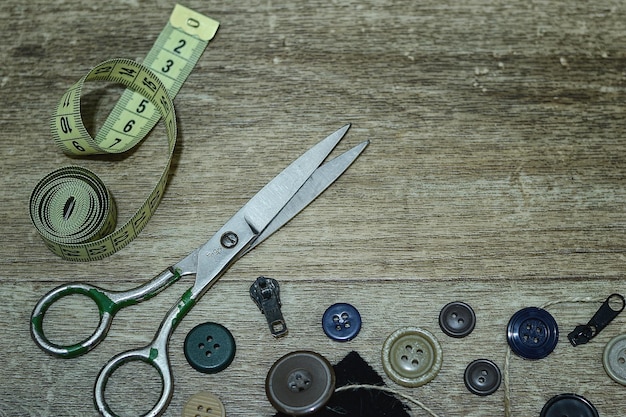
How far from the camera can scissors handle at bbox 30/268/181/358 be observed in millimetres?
2066

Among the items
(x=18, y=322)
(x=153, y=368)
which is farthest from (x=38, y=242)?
(x=153, y=368)

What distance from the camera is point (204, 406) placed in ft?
6.70

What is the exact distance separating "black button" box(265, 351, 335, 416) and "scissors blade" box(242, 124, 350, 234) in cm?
36

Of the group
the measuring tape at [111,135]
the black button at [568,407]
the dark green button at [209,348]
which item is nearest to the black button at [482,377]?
the black button at [568,407]

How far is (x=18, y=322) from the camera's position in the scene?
2154mm

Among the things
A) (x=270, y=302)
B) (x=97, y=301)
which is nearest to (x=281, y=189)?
(x=270, y=302)

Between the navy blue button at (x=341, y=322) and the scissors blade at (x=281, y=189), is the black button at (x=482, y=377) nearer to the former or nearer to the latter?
the navy blue button at (x=341, y=322)

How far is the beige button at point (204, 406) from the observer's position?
80.0 inches

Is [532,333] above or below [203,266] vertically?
below

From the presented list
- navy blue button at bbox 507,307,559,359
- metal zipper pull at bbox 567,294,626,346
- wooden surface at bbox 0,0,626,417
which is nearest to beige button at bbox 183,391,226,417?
wooden surface at bbox 0,0,626,417

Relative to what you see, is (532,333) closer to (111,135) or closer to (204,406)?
(204,406)

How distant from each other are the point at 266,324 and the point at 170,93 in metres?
0.76

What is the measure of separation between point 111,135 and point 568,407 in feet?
4.76

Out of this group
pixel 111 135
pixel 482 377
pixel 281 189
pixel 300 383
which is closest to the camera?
pixel 300 383
